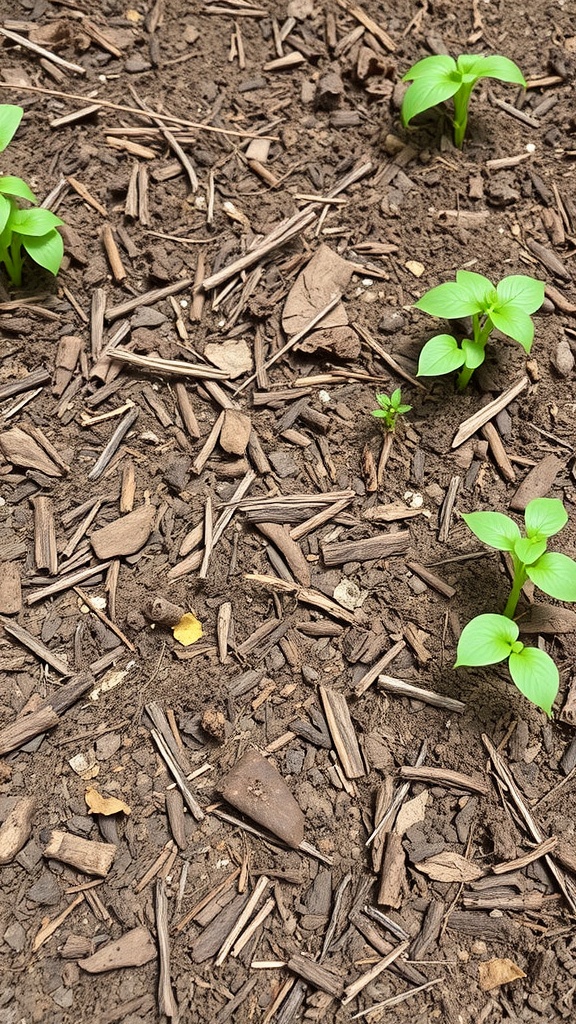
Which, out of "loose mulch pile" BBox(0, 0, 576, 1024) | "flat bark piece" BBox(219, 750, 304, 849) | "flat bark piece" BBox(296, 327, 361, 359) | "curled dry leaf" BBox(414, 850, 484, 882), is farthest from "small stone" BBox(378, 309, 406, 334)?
"curled dry leaf" BBox(414, 850, 484, 882)

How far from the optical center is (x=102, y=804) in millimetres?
1992

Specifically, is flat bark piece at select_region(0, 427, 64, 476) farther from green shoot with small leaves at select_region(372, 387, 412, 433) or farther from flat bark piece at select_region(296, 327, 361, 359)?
green shoot with small leaves at select_region(372, 387, 412, 433)

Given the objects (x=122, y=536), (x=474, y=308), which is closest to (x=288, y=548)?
(x=122, y=536)

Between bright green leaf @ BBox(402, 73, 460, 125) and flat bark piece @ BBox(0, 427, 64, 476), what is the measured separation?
5.63 ft

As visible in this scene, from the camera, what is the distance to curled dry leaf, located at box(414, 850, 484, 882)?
1931 mm

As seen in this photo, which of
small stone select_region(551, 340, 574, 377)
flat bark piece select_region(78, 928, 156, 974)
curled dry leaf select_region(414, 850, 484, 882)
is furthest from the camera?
small stone select_region(551, 340, 574, 377)

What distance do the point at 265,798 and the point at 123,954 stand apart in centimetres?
47

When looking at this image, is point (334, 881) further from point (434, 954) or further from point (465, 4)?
point (465, 4)

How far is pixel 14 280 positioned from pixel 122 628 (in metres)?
1.31

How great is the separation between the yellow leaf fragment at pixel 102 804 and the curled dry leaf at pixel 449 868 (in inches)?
29.5

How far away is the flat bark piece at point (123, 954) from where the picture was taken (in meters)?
1.82

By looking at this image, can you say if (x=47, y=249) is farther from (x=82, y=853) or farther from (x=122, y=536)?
(x=82, y=853)

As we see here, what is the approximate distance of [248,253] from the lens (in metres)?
2.76

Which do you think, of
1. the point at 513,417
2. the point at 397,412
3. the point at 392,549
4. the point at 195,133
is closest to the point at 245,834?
the point at 392,549
